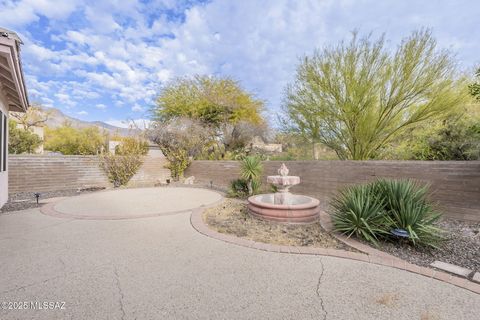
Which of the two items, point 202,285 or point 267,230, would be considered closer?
point 202,285

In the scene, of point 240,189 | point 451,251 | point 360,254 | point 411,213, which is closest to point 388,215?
point 411,213

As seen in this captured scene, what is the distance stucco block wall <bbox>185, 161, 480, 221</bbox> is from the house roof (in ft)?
28.1

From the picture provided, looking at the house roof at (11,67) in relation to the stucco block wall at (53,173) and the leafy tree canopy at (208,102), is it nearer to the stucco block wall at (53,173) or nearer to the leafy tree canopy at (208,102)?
the stucco block wall at (53,173)

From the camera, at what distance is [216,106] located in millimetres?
18781

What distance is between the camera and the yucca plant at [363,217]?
4398 millimetres

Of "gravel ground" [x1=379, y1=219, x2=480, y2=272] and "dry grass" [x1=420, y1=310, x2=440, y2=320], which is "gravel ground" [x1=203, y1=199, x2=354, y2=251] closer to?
"gravel ground" [x1=379, y1=219, x2=480, y2=272]

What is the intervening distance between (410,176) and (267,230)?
4.42 m

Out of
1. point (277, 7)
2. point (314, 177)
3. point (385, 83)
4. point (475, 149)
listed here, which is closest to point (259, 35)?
point (277, 7)

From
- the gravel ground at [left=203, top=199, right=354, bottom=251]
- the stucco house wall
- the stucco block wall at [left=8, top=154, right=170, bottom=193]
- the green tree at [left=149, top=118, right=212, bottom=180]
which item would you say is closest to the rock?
the green tree at [left=149, top=118, right=212, bottom=180]

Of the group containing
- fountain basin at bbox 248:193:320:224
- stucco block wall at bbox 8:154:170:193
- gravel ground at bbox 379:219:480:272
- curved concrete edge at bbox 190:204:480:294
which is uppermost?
stucco block wall at bbox 8:154:170:193

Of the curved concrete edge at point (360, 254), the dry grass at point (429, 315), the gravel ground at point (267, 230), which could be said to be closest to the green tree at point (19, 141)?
the gravel ground at point (267, 230)

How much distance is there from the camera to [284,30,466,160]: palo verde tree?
8.02 m

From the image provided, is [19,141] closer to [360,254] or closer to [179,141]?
[179,141]

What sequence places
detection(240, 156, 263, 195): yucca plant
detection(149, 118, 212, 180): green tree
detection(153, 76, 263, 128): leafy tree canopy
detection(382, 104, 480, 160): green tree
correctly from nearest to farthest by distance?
detection(382, 104, 480, 160): green tree → detection(240, 156, 263, 195): yucca plant → detection(149, 118, 212, 180): green tree → detection(153, 76, 263, 128): leafy tree canopy
